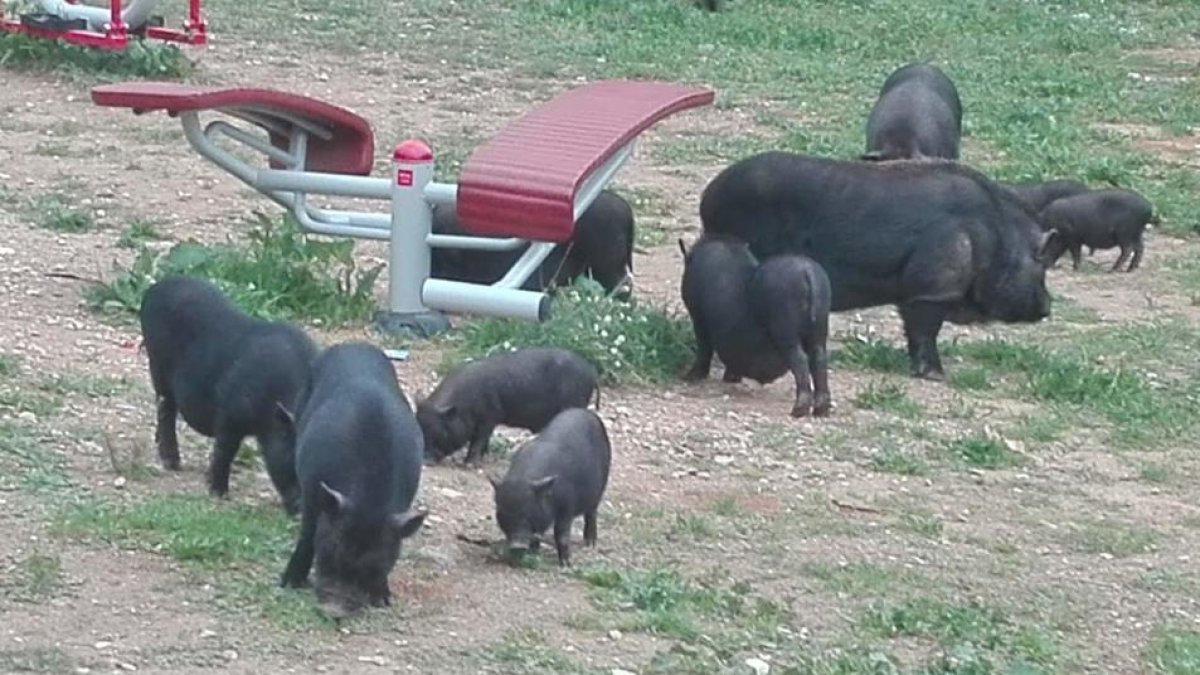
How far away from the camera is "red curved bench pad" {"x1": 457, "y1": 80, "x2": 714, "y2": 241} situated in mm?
8805

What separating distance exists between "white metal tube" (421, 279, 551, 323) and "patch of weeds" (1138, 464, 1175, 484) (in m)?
2.16

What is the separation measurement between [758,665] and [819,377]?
2.84m

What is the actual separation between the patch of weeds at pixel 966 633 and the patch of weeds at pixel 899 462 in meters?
1.45

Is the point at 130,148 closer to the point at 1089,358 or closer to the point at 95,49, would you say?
the point at 95,49

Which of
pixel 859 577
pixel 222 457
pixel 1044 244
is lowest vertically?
pixel 859 577

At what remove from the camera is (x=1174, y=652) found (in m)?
6.45

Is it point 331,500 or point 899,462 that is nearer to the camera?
point 331,500

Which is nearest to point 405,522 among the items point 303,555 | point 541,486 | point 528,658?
point 303,555

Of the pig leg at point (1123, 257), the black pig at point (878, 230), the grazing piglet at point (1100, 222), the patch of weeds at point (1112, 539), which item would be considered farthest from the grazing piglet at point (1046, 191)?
the patch of weeds at point (1112, 539)

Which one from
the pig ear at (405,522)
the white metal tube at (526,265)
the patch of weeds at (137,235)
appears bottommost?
the patch of weeds at (137,235)

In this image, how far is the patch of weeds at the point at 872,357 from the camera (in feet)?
31.6

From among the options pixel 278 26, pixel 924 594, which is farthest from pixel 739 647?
pixel 278 26

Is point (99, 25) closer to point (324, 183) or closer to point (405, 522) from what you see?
point (324, 183)

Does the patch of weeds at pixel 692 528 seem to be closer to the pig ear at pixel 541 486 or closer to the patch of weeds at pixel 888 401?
the pig ear at pixel 541 486
